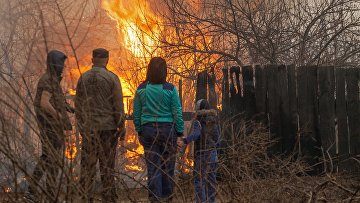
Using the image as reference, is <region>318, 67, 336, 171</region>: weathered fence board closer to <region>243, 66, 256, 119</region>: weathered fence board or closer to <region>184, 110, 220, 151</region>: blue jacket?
<region>243, 66, 256, 119</region>: weathered fence board

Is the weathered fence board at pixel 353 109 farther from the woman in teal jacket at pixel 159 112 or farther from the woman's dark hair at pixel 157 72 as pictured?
the woman's dark hair at pixel 157 72

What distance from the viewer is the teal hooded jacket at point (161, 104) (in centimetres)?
798

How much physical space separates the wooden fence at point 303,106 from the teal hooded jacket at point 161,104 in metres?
2.28

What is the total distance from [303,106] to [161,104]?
3190 millimetres

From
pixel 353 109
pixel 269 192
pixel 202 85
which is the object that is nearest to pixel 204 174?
pixel 269 192

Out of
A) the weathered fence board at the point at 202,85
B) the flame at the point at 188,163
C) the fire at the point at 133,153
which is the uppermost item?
the weathered fence board at the point at 202,85

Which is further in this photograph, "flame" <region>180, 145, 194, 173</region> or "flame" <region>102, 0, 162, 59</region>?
"flame" <region>102, 0, 162, 59</region>

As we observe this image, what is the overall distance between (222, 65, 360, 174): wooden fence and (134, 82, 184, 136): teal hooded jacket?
228 centimetres

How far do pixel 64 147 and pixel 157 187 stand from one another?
4021mm

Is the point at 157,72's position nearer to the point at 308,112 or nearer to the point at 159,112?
the point at 159,112

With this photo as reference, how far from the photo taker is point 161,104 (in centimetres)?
799

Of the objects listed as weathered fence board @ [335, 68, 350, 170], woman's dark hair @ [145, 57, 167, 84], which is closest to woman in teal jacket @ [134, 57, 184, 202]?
woman's dark hair @ [145, 57, 167, 84]

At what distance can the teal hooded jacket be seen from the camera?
26.2ft

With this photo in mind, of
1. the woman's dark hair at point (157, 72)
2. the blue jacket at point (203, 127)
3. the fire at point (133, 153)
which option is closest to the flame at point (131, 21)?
the fire at point (133, 153)
